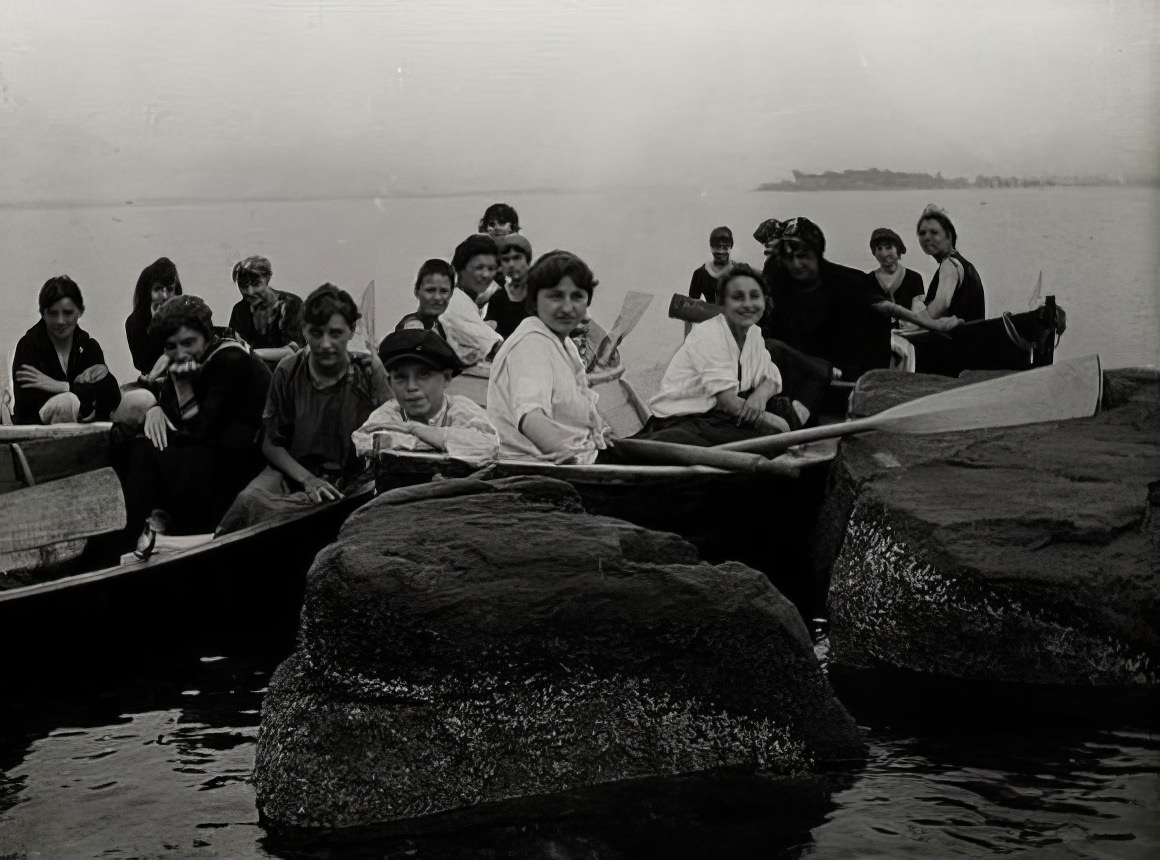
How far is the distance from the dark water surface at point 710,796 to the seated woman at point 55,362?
Result: 2.05 metres

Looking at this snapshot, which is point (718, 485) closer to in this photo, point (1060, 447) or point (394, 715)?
point (1060, 447)

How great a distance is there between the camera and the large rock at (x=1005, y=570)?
4.70m

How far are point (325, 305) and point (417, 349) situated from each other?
43 cm

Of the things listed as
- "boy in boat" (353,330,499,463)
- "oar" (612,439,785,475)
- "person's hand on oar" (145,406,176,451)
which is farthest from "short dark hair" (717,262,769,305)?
"person's hand on oar" (145,406,176,451)

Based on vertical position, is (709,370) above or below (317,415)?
above

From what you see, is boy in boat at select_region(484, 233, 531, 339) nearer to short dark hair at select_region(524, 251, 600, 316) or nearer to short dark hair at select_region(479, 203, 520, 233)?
short dark hair at select_region(479, 203, 520, 233)

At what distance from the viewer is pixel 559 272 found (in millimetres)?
5230

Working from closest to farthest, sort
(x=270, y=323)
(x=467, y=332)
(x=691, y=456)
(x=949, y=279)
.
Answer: (x=691, y=456), (x=467, y=332), (x=270, y=323), (x=949, y=279)

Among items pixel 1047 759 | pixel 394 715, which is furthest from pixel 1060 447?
pixel 394 715

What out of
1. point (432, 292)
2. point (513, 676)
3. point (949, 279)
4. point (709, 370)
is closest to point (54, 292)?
point (432, 292)

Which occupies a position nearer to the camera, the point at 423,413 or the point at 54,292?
the point at 423,413

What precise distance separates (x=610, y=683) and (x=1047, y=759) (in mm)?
1131

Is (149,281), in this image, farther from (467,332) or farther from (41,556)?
(41,556)

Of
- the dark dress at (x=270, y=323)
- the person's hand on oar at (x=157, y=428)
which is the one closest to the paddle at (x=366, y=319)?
the dark dress at (x=270, y=323)
